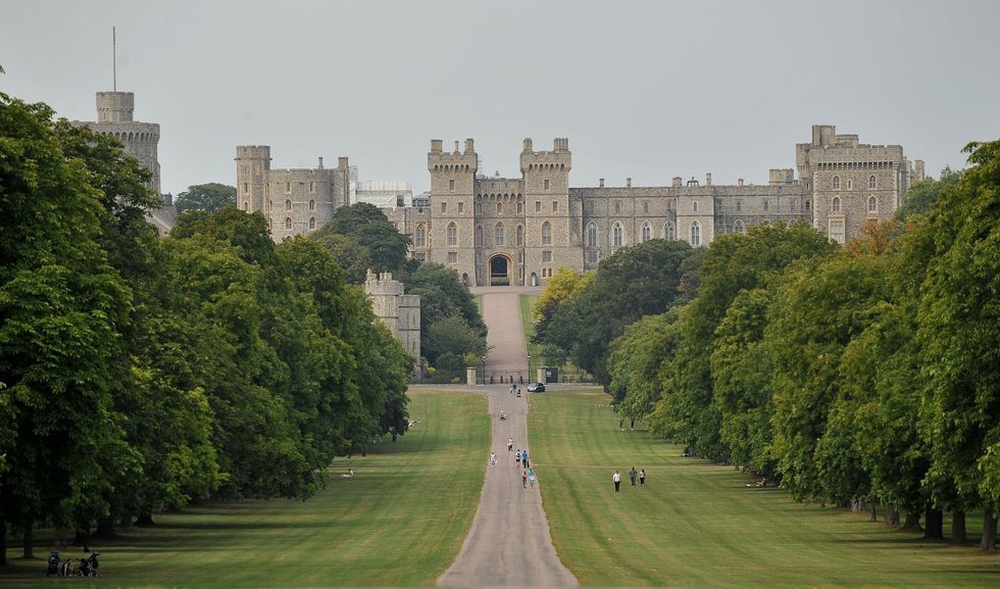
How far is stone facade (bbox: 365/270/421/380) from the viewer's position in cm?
13750

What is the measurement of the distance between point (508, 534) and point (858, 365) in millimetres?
8787

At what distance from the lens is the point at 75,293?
113 ft

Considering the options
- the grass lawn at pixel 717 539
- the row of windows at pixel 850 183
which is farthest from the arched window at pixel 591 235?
the grass lawn at pixel 717 539

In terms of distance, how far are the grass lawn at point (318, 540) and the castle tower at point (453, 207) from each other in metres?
105

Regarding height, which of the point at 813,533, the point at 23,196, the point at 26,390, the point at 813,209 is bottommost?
the point at 813,533

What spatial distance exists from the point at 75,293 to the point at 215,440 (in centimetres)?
1633

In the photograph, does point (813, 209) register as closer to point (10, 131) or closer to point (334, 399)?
point (334, 399)

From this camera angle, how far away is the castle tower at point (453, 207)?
18575cm

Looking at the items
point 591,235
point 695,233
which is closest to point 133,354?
point 591,235

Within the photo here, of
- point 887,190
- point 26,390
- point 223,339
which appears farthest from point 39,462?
point 887,190

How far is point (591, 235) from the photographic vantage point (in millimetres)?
190875

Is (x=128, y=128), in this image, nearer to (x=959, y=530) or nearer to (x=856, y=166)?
(x=856, y=166)

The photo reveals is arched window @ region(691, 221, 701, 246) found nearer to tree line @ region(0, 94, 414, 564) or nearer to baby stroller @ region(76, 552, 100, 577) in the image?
tree line @ region(0, 94, 414, 564)

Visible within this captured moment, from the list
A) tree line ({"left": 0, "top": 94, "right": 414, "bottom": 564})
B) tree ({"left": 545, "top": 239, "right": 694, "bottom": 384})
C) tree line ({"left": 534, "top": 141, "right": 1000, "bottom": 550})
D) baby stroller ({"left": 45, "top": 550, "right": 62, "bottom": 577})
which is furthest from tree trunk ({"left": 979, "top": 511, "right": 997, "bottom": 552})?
tree ({"left": 545, "top": 239, "right": 694, "bottom": 384})
